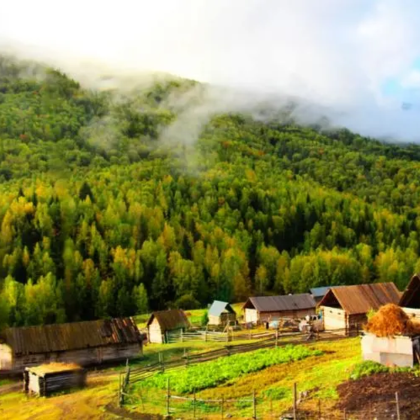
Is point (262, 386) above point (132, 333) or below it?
below

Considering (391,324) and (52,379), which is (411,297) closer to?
(391,324)

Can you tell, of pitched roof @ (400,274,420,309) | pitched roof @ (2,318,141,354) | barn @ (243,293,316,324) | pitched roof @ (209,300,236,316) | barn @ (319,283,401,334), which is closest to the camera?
pitched roof @ (400,274,420,309)

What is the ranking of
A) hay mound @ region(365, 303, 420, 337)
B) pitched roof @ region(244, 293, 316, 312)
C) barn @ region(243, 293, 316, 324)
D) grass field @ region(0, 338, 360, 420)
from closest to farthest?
grass field @ region(0, 338, 360, 420) < hay mound @ region(365, 303, 420, 337) < barn @ region(243, 293, 316, 324) < pitched roof @ region(244, 293, 316, 312)

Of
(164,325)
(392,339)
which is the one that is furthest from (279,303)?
(392,339)

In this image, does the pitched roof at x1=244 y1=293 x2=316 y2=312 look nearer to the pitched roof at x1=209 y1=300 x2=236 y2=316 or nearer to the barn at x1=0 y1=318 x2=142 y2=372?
the pitched roof at x1=209 y1=300 x2=236 y2=316

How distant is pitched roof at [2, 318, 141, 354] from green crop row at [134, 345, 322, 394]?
11.5 m

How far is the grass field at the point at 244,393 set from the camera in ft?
102

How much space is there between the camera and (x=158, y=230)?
421ft

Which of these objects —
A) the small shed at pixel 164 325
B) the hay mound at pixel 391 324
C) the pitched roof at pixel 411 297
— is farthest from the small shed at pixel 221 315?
the hay mound at pixel 391 324

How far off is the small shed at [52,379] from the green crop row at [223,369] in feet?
20.7

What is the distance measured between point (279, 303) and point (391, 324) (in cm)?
4215

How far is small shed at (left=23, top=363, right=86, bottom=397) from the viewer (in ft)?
136

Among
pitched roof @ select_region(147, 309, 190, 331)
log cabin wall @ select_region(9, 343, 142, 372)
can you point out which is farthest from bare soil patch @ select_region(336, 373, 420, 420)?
pitched roof @ select_region(147, 309, 190, 331)

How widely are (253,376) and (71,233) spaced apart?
8585cm
